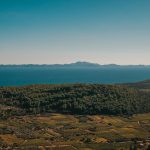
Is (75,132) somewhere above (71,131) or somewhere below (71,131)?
below

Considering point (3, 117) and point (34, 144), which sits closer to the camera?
point (34, 144)

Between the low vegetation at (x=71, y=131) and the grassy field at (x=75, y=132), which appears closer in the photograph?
the grassy field at (x=75, y=132)

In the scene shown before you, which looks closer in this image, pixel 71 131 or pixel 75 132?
pixel 75 132

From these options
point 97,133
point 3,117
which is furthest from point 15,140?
point 3,117

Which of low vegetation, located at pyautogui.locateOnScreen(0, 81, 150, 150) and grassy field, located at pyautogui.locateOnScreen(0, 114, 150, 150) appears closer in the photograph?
grassy field, located at pyautogui.locateOnScreen(0, 114, 150, 150)

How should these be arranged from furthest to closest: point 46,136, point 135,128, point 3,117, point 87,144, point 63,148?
point 3,117 → point 135,128 → point 46,136 → point 87,144 → point 63,148

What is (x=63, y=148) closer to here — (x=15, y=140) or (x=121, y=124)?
(x=15, y=140)

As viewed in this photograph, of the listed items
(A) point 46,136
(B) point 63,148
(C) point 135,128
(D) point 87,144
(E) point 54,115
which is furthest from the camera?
(E) point 54,115
